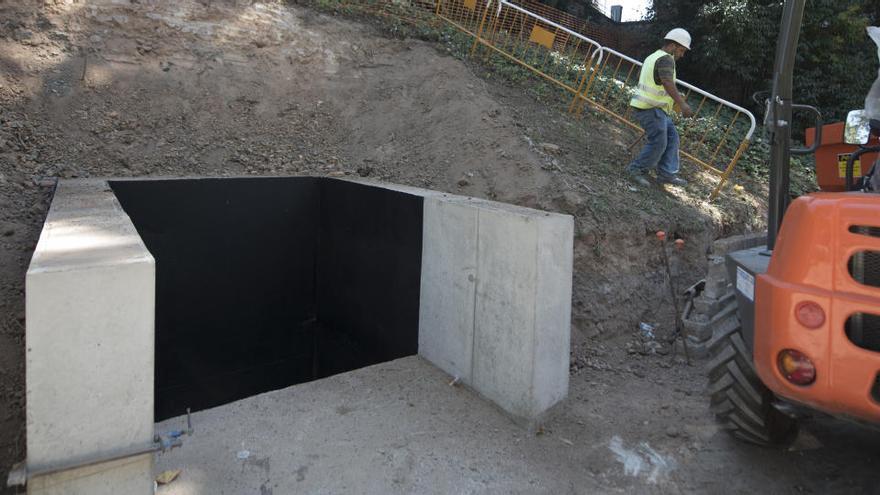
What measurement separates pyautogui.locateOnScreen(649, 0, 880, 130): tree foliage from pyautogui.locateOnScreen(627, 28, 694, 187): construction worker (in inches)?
336

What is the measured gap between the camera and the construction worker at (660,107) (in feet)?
23.7

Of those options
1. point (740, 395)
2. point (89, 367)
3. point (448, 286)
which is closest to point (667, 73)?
point (448, 286)

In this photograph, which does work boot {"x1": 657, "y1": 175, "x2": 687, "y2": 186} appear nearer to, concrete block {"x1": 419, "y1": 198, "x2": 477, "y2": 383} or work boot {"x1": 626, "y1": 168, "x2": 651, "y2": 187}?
work boot {"x1": 626, "y1": 168, "x2": 651, "y2": 187}

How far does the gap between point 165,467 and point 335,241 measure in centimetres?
387

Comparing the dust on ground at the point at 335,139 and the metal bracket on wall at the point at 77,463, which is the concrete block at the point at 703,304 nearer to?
the dust on ground at the point at 335,139

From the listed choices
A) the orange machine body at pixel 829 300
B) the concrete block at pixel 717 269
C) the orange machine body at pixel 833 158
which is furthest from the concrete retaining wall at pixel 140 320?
the orange machine body at pixel 833 158

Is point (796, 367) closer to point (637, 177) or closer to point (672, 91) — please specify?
point (637, 177)

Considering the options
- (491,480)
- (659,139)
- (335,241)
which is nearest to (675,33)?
(659,139)

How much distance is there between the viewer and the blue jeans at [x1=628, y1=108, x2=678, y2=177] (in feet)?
24.1

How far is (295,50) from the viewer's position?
380 inches

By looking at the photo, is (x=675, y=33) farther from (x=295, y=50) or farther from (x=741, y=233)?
(x=295, y=50)

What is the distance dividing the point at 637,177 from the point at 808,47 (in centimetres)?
1063

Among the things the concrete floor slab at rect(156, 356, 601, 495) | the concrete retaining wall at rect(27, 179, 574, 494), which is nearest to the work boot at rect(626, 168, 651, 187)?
the concrete retaining wall at rect(27, 179, 574, 494)

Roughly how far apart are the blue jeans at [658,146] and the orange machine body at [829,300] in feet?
15.8
